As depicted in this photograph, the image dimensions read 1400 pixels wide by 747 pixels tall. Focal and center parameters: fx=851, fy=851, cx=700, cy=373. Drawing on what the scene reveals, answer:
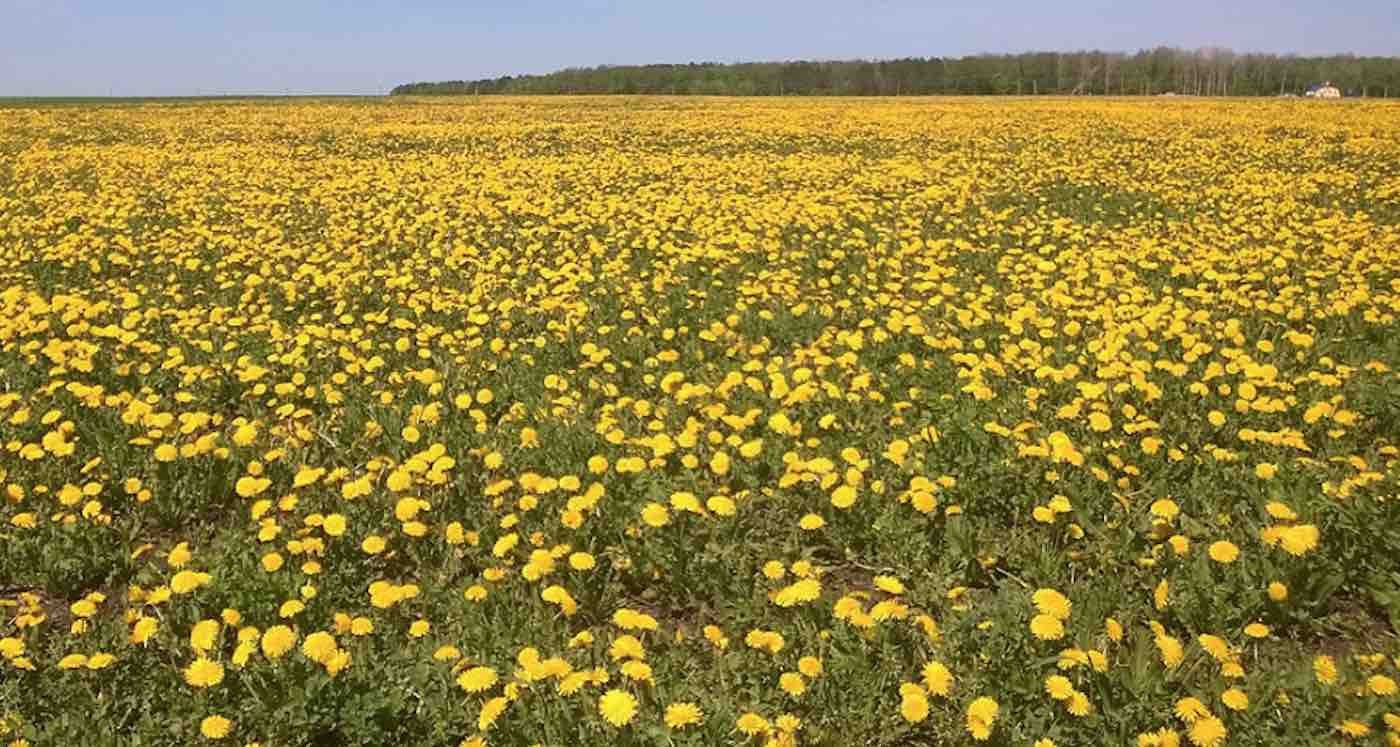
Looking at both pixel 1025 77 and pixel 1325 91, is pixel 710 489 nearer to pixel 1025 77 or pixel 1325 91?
pixel 1325 91

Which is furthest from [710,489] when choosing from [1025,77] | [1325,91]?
[1025,77]

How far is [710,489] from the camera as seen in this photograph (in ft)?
14.7

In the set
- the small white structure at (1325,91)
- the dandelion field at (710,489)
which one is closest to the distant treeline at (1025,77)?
the small white structure at (1325,91)

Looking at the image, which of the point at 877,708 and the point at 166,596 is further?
the point at 166,596

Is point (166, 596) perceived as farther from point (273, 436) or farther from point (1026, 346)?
point (1026, 346)

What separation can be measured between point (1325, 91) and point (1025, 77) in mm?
28090

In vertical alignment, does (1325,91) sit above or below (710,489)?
above

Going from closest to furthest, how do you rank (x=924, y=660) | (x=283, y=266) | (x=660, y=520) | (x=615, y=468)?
(x=924, y=660) < (x=660, y=520) < (x=615, y=468) < (x=283, y=266)

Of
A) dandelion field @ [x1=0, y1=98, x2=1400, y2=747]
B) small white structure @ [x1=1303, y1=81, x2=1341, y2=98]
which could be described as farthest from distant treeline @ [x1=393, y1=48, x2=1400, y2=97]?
dandelion field @ [x1=0, y1=98, x2=1400, y2=747]

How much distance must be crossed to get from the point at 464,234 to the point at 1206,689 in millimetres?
9102

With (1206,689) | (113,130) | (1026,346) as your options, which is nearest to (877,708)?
(1206,689)

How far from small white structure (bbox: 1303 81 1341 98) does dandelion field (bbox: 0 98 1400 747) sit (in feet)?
272

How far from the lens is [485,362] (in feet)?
20.0

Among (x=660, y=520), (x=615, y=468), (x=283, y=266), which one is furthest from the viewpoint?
(x=283, y=266)
